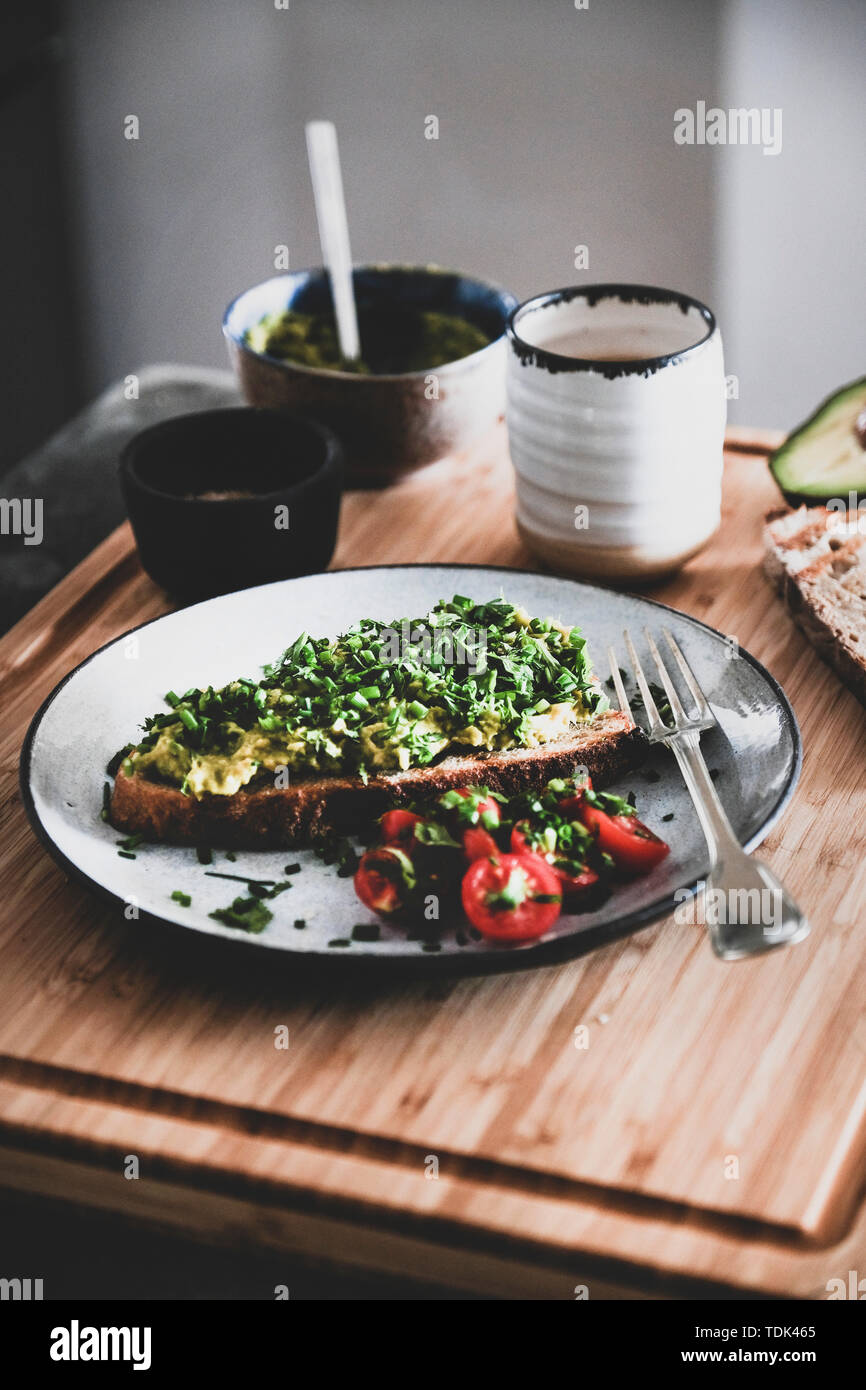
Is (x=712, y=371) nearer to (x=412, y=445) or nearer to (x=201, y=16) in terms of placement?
(x=412, y=445)

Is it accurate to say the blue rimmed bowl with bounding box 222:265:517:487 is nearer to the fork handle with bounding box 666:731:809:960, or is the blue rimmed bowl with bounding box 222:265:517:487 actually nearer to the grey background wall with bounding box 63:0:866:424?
the fork handle with bounding box 666:731:809:960

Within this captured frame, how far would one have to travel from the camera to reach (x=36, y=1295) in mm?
1326

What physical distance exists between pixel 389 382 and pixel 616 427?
47 centimetres

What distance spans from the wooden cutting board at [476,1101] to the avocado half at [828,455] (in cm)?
81

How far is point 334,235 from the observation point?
2344 millimetres

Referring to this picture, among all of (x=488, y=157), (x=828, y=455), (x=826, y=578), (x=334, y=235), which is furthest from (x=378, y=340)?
(x=488, y=157)

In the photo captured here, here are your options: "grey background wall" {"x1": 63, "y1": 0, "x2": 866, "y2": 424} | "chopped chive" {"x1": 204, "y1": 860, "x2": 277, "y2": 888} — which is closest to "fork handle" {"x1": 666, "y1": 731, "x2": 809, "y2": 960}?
"chopped chive" {"x1": 204, "y1": 860, "x2": 277, "y2": 888}

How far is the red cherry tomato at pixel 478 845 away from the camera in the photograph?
4.53 feet

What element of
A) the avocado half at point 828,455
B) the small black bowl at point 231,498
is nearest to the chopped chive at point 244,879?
the small black bowl at point 231,498

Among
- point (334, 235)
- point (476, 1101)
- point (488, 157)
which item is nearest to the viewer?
point (476, 1101)

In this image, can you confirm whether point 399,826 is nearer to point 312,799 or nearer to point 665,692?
point 312,799

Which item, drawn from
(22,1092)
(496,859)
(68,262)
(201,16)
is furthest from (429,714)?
(201,16)

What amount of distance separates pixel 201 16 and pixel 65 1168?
4072 millimetres

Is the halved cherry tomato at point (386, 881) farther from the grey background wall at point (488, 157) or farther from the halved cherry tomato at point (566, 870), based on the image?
the grey background wall at point (488, 157)
